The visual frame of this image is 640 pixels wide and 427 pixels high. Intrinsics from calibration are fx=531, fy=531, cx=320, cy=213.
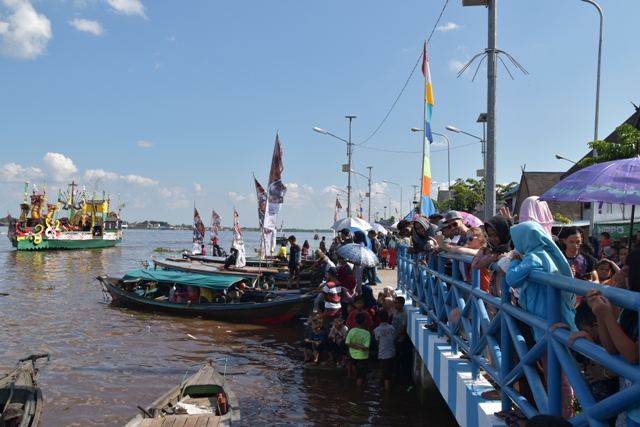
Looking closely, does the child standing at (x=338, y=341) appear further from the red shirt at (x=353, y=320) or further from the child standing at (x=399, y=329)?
the child standing at (x=399, y=329)

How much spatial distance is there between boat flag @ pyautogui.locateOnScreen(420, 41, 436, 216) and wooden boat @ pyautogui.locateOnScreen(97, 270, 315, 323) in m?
5.73

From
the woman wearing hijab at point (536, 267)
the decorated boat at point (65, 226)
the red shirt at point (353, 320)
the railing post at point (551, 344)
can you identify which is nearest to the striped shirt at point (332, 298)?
the red shirt at point (353, 320)

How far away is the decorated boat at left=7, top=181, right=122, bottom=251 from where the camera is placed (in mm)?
59281

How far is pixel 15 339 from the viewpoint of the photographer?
15133mm

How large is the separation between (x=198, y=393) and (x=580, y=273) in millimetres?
6412

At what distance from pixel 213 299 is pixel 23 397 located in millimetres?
9682

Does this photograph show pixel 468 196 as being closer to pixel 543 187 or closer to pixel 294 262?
pixel 543 187

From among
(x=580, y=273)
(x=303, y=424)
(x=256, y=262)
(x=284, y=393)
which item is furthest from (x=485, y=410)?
(x=256, y=262)

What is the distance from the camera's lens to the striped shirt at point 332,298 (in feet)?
37.4

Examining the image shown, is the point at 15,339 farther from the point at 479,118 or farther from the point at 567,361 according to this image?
the point at 567,361

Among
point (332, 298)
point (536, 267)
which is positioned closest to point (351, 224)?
point (332, 298)

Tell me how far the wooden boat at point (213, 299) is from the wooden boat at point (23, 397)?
26.4 ft

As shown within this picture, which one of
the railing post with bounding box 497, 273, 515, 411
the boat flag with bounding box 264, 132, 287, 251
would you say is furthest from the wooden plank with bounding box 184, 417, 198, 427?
the boat flag with bounding box 264, 132, 287, 251

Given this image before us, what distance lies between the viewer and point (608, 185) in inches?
224
